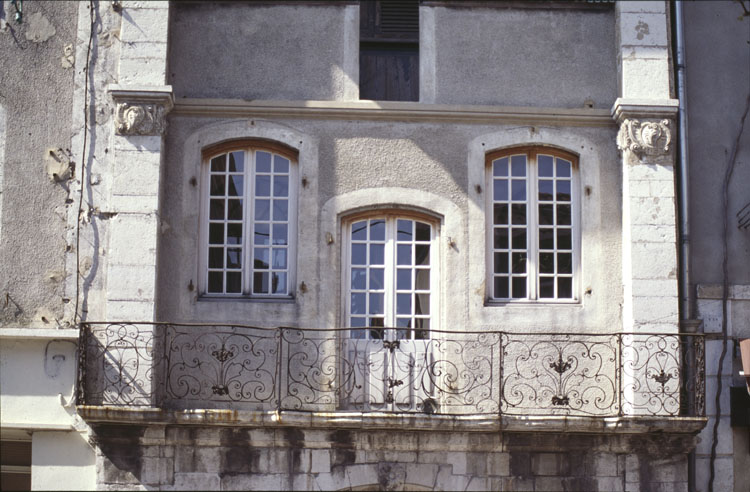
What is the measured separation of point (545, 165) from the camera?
1258cm

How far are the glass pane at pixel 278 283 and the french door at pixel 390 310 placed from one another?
2.22ft

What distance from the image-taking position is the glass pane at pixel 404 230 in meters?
12.4

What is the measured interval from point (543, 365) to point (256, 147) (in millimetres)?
3822

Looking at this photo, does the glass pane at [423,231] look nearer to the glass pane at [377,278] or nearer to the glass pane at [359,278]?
the glass pane at [377,278]

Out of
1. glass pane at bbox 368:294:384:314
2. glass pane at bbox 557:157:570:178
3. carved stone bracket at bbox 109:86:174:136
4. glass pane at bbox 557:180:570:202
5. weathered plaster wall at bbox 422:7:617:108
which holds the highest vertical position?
weathered plaster wall at bbox 422:7:617:108

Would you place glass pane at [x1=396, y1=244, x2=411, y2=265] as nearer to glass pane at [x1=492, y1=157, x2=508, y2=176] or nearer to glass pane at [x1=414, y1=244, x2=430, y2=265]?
glass pane at [x1=414, y1=244, x2=430, y2=265]

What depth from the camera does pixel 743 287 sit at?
12.1 m

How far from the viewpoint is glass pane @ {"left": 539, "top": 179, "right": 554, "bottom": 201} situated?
12484 mm

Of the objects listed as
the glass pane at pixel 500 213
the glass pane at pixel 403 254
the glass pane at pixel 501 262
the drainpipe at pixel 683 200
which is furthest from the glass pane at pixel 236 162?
the drainpipe at pixel 683 200

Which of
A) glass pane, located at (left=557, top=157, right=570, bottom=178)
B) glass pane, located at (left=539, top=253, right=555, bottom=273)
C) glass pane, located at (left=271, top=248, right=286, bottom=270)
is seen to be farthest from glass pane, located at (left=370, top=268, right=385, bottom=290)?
glass pane, located at (left=557, top=157, right=570, bottom=178)

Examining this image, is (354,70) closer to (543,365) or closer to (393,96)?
(393,96)

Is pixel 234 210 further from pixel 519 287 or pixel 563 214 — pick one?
pixel 563 214

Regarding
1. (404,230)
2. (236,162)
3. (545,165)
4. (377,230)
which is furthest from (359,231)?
(545,165)

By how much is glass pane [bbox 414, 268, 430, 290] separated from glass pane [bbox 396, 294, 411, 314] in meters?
0.17
